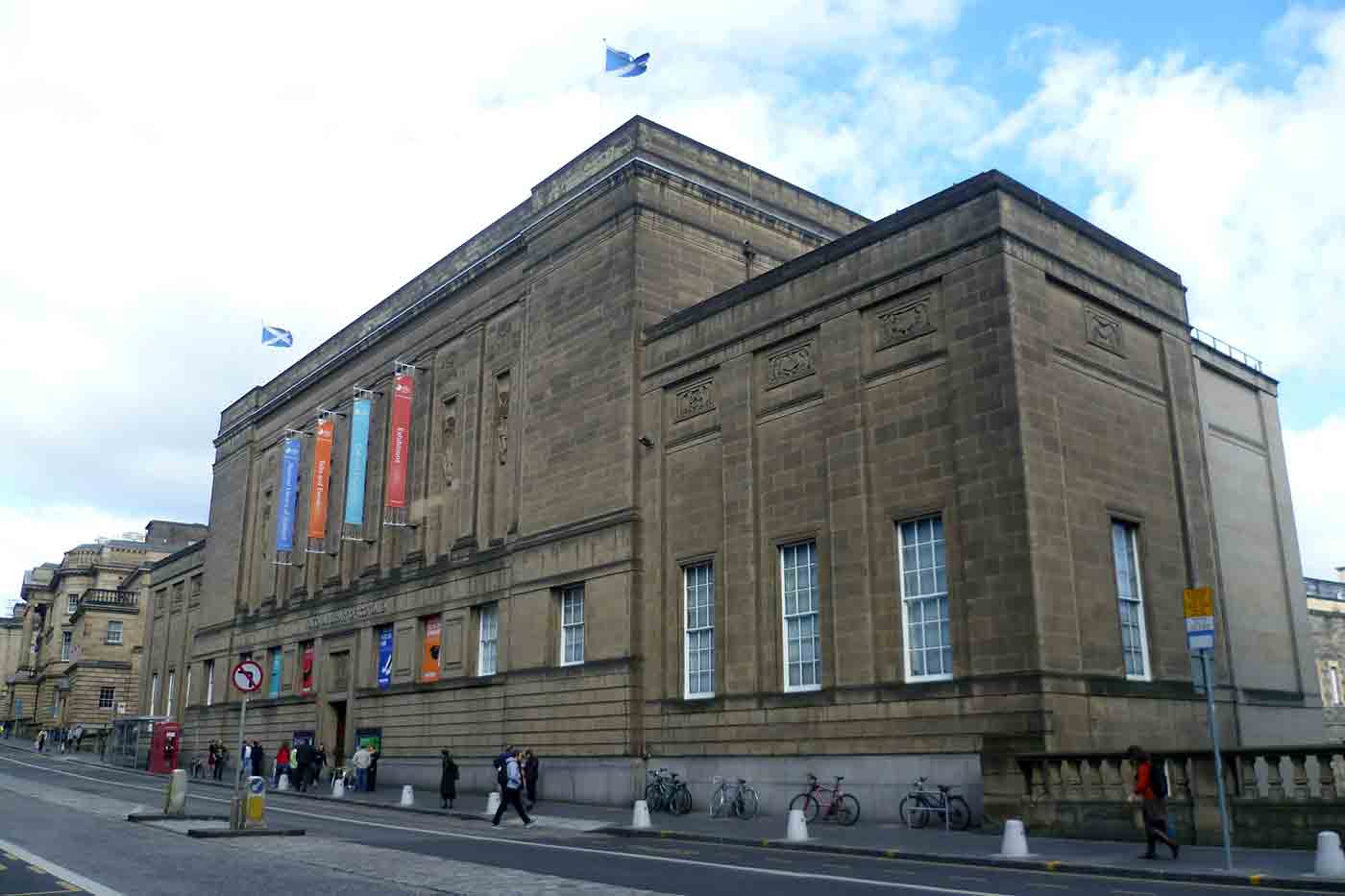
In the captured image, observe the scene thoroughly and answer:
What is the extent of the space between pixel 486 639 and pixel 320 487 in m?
14.7

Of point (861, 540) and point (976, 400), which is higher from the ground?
point (976, 400)

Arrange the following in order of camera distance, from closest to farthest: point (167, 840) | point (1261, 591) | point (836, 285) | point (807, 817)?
point (167, 840) < point (807, 817) < point (836, 285) < point (1261, 591)


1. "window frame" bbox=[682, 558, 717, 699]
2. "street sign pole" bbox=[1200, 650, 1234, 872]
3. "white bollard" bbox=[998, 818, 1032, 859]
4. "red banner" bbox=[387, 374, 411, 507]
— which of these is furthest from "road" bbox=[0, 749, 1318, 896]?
"red banner" bbox=[387, 374, 411, 507]

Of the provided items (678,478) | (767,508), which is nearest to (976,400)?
(767,508)

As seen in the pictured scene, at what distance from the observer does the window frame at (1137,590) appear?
23266 mm

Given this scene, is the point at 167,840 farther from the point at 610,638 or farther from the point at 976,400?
the point at 976,400

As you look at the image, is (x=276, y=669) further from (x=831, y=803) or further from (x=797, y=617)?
(x=831, y=803)

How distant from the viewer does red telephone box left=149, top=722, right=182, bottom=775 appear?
52031 mm

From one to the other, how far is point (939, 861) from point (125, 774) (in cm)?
4539

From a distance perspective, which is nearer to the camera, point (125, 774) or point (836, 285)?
point (836, 285)

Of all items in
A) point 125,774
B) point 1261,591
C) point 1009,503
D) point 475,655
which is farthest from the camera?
point 125,774

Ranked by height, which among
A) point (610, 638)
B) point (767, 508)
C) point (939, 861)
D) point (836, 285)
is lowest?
point (939, 861)

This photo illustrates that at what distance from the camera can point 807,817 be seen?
2414cm

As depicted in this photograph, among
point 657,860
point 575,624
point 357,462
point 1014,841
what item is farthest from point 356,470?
point 1014,841
